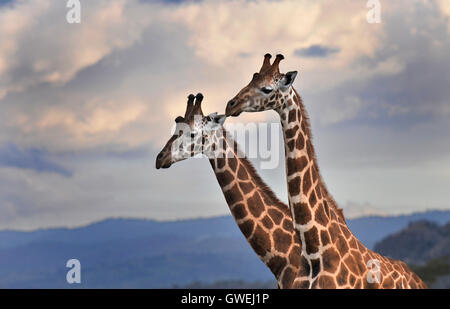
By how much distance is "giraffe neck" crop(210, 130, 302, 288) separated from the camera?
37.1 feet

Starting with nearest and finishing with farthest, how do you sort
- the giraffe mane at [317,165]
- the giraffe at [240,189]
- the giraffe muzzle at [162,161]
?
the giraffe mane at [317,165]
the giraffe muzzle at [162,161]
the giraffe at [240,189]

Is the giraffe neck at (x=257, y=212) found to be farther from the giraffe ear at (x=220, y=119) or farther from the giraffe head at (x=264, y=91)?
the giraffe head at (x=264, y=91)

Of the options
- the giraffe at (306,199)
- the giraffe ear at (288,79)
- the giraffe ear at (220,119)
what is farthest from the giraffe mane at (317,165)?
the giraffe ear at (220,119)

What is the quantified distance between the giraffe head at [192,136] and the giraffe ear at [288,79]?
2044 mm

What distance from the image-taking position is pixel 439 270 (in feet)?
124

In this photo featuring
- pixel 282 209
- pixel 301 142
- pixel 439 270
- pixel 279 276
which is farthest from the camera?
pixel 439 270

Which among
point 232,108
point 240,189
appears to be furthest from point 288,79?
point 240,189

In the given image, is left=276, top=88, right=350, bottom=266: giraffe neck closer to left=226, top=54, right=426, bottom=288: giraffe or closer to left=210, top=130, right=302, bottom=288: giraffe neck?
left=226, top=54, right=426, bottom=288: giraffe

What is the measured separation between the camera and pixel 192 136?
37.4 feet

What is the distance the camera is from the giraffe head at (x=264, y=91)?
950 centimetres
